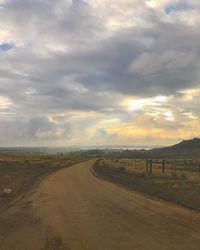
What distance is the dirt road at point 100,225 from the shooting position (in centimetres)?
914

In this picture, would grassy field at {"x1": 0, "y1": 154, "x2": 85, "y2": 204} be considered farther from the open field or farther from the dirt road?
the dirt road

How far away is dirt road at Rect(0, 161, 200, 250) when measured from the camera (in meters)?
9.14

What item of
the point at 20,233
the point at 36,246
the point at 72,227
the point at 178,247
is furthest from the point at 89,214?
the point at 178,247

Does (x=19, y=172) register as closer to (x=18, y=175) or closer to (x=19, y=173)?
(x=19, y=173)

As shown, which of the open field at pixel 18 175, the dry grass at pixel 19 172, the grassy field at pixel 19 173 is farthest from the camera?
the dry grass at pixel 19 172

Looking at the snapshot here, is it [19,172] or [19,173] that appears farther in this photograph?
[19,172]

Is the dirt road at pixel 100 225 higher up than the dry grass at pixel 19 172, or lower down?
lower down

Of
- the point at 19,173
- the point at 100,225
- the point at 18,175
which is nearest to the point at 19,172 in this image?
the point at 19,173

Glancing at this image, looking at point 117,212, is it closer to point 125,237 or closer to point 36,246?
point 125,237

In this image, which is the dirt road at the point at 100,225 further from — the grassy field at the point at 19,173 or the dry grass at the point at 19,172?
the dry grass at the point at 19,172

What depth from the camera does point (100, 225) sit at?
11.5 meters

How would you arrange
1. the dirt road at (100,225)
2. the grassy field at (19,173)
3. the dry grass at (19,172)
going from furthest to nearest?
the dry grass at (19,172) < the grassy field at (19,173) < the dirt road at (100,225)

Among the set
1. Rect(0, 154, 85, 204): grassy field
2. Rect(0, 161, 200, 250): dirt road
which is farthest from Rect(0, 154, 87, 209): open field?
Rect(0, 161, 200, 250): dirt road

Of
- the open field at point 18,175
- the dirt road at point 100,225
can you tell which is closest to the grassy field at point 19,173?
the open field at point 18,175
